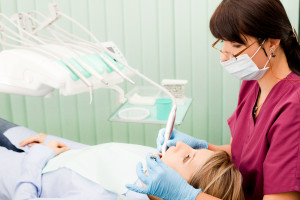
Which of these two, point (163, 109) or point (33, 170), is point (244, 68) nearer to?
point (163, 109)

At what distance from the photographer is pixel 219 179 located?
49.9 inches

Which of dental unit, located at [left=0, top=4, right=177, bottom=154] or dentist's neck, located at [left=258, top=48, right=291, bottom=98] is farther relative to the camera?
dentist's neck, located at [left=258, top=48, right=291, bottom=98]

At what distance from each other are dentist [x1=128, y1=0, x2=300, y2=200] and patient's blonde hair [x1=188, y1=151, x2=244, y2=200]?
77 mm

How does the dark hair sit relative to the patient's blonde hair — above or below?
above

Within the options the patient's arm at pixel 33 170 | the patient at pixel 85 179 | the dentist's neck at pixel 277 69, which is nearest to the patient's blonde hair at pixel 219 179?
the patient at pixel 85 179

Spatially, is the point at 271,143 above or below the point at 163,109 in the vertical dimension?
above

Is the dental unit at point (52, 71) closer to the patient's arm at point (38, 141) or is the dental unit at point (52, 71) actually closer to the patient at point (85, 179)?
the patient at point (85, 179)

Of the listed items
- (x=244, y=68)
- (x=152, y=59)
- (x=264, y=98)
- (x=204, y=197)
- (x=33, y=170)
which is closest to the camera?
(x=204, y=197)

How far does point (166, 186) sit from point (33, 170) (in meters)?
0.67

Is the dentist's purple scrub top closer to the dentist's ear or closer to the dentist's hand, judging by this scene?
the dentist's ear

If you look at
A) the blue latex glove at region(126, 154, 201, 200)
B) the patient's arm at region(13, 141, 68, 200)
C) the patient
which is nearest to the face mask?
the patient

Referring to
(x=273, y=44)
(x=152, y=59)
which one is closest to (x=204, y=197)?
(x=273, y=44)

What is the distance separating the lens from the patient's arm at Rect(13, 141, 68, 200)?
4.72 feet

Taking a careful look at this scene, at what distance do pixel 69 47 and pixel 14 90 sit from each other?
29 centimetres
